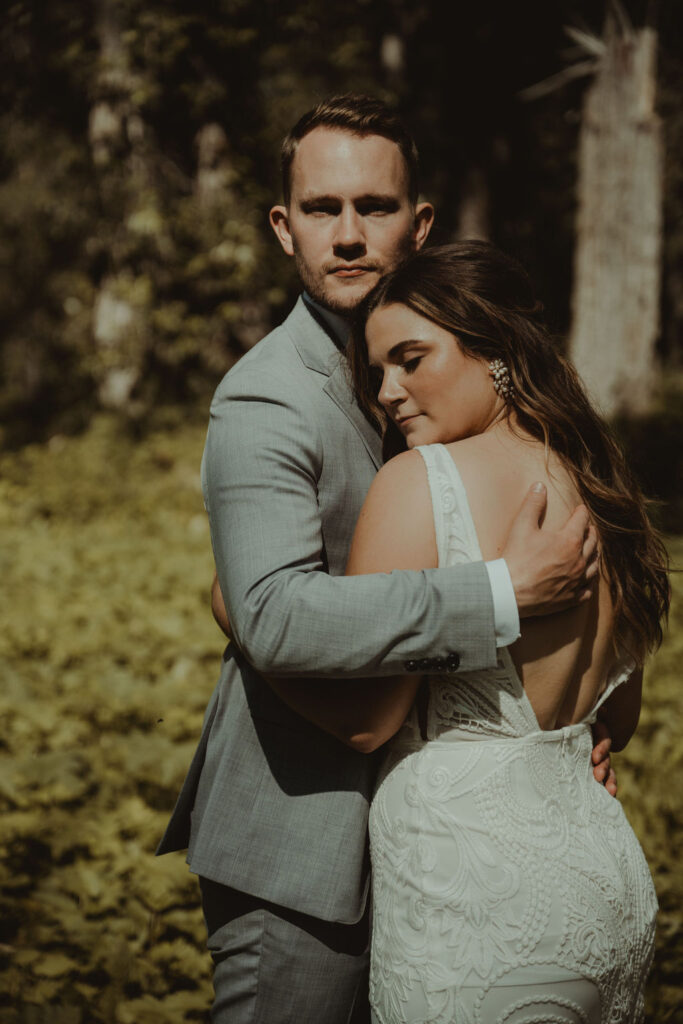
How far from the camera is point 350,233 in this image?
2.45 m

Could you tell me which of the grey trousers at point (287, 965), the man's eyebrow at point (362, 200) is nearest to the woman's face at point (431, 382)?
the man's eyebrow at point (362, 200)

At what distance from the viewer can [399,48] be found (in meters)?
17.4

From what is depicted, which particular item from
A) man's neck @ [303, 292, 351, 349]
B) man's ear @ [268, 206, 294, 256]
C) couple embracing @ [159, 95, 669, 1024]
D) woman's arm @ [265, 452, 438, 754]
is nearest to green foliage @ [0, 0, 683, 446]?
man's ear @ [268, 206, 294, 256]

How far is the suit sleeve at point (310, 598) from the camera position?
1833mm

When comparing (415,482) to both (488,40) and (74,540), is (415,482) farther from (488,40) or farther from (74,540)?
(488,40)

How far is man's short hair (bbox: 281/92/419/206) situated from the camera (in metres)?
2.50

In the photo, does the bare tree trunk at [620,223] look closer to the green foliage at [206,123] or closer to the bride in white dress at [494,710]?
the green foliage at [206,123]

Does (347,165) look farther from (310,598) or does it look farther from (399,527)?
(310,598)

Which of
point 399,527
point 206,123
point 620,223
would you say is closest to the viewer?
point 399,527

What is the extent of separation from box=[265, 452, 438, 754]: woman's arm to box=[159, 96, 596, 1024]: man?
8 centimetres

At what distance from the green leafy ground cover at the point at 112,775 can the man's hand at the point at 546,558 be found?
7.82 ft

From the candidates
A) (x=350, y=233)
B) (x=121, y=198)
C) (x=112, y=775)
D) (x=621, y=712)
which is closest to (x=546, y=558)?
(x=621, y=712)

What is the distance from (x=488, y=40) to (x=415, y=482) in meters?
14.8

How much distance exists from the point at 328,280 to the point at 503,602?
1.03 meters
